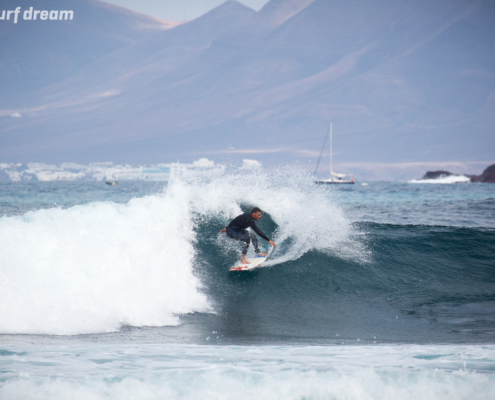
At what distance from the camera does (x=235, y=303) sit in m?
9.19

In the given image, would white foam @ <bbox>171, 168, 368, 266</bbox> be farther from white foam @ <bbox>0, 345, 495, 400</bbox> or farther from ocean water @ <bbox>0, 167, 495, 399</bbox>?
white foam @ <bbox>0, 345, 495, 400</bbox>

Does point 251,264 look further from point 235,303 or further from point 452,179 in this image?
point 452,179

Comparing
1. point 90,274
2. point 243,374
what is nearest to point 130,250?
point 90,274

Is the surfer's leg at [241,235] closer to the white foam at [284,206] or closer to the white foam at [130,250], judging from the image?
the white foam at [284,206]

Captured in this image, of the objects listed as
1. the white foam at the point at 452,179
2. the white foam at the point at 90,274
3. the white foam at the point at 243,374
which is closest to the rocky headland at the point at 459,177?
the white foam at the point at 452,179

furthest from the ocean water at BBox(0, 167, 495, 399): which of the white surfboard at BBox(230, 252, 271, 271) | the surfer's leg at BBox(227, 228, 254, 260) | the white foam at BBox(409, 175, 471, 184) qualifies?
the white foam at BBox(409, 175, 471, 184)

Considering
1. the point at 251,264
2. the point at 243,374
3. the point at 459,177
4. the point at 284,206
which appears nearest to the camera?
the point at 243,374

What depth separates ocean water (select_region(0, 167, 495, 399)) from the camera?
197 inches

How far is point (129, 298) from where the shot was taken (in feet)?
27.0

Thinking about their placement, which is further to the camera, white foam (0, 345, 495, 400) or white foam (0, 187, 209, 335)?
white foam (0, 187, 209, 335)

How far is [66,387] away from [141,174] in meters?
136

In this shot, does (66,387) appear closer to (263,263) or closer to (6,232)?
(6,232)

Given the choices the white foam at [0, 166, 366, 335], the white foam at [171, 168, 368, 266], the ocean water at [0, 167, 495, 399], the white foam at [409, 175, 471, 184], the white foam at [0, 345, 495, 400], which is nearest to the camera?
the white foam at [0, 345, 495, 400]

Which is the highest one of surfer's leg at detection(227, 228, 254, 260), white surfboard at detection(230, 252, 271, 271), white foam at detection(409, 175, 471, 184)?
white foam at detection(409, 175, 471, 184)
